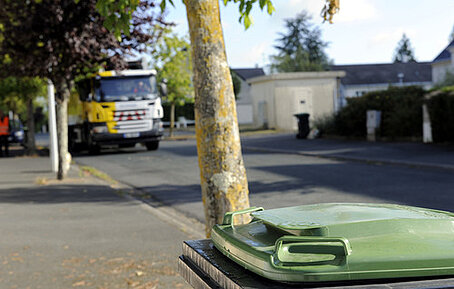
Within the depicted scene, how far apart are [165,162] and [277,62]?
5544 cm

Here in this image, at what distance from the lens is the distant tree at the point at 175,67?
124 ft

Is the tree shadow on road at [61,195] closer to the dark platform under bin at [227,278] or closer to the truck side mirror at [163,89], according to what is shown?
the dark platform under bin at [227,278]

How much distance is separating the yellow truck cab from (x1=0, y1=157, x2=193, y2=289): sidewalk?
12.2 m

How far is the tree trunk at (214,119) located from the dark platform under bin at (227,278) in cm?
178

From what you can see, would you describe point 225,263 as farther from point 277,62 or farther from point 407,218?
point 277,62

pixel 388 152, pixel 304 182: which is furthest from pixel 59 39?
pixel 388 152

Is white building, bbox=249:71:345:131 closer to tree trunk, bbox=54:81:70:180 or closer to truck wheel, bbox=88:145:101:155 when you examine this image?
truck wheel, bbox=88:145:101:155

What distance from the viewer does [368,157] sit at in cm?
1705

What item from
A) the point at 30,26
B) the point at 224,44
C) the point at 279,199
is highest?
the point at 30,26

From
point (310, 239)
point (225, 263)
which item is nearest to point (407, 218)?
point (310, 239)

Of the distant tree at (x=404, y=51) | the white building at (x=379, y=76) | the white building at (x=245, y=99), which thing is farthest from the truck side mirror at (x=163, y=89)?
the distant tree at (x=404, y=51)

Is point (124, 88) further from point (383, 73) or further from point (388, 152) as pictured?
point (383, 73)

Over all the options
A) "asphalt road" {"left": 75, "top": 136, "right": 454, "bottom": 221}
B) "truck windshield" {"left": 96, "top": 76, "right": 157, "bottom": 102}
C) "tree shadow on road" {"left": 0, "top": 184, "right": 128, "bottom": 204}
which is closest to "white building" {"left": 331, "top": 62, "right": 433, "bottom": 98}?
"truck windshield" {"left": 96, "top": 76, "right": 157, "bottom": 102}

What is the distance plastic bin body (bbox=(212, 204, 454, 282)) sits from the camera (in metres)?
2.05
